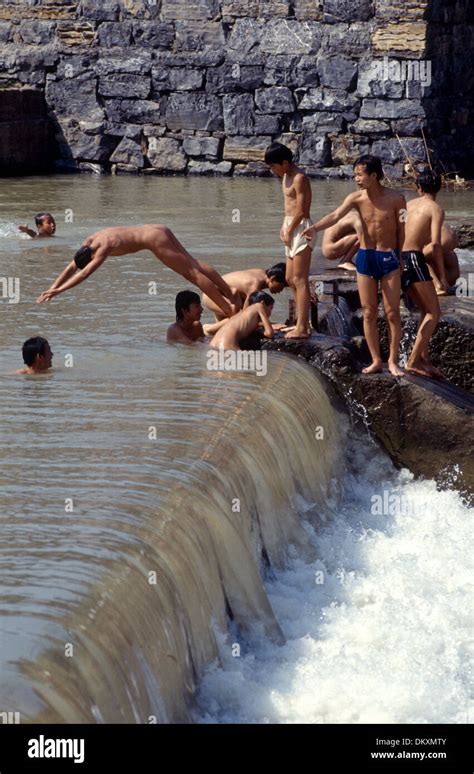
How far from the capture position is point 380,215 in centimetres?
848

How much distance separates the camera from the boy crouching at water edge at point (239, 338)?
9.22 meters

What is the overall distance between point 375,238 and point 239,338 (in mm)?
1350

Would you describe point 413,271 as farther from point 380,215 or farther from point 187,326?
point 187,326

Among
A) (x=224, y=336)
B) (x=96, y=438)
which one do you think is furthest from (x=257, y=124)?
(x=96, y=438)

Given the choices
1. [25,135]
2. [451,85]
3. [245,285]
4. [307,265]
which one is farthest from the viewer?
[25,135]

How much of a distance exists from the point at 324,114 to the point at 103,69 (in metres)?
3.77

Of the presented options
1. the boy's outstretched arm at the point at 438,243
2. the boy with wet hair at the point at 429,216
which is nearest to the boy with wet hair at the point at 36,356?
the boy with wet hair at the point at 429,216

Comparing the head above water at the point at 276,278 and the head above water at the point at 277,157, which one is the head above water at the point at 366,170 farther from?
the head above water at the point at 276,278

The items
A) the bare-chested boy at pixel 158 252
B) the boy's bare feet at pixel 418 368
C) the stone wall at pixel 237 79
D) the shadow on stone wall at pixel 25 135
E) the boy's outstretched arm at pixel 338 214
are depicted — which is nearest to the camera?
the boy's outstretched arm at pixel 338 214

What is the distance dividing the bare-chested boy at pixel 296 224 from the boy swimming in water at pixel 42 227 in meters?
6.28

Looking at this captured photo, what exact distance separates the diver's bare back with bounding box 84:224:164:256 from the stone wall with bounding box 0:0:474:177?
1129 cm

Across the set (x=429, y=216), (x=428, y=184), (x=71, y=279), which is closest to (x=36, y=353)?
(x=71, y=279)
